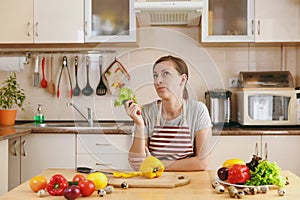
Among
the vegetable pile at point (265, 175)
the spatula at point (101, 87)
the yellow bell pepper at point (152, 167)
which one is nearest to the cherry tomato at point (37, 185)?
the yellow bell pepper at point (152, 167)

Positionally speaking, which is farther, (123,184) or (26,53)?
(26,53)

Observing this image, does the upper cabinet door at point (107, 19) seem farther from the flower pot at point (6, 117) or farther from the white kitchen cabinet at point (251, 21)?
the flower pot at point (6, 117)

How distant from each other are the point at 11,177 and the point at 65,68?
100 cm

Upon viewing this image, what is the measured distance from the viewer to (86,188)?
1.50 m

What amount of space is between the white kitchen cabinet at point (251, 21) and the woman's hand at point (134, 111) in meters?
1.78

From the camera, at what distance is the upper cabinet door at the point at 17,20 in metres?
3.51

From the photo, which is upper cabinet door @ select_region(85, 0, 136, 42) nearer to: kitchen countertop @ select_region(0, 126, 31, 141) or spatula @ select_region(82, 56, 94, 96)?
spatula @ select_region(82, 56, 94, 96)

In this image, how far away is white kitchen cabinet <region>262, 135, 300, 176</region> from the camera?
3.19 metres

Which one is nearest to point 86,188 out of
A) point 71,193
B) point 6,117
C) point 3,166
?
point 71,193

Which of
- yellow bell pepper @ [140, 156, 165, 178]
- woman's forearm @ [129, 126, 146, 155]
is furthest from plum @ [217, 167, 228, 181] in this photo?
woman's forearm @ [129, 126, 146, 155]

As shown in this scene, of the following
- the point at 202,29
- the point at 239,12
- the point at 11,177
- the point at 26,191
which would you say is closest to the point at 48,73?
the point at 11,177

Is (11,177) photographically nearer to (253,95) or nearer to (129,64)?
(129,64)

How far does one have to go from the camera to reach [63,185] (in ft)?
5.06

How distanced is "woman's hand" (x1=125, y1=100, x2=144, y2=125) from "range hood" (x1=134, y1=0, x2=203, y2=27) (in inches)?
61.2
